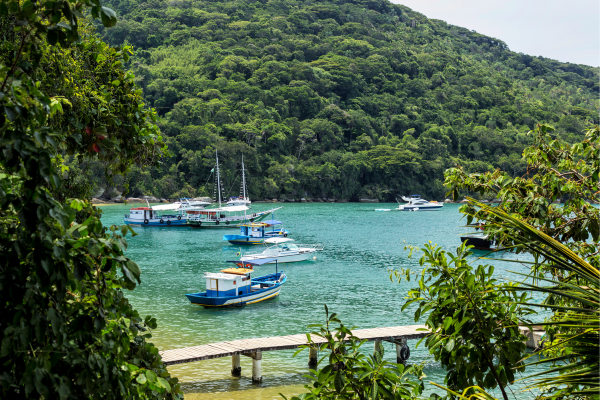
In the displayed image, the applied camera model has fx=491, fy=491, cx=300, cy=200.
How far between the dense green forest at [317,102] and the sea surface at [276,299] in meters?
34.0

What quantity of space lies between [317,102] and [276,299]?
80.7 meters

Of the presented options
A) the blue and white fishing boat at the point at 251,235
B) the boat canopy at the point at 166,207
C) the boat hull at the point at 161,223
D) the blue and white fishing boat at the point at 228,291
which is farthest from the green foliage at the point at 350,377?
the boat canopy at the point at 166,207

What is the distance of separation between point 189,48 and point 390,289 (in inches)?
3872

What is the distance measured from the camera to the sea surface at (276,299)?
418 inches

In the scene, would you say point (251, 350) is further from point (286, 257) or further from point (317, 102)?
point (317, 102)

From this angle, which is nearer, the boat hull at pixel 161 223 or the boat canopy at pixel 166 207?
the boat hull at pixel 161 223

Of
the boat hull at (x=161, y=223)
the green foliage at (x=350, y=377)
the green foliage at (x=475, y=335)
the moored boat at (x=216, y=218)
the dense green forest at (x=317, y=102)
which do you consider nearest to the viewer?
the green foliage at (x=350, y=377)

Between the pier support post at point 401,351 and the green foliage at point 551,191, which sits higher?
the green foliage at point 551,191

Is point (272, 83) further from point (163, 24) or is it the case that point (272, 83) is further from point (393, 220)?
point (393, 220)

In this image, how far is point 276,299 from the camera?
63.0 ft

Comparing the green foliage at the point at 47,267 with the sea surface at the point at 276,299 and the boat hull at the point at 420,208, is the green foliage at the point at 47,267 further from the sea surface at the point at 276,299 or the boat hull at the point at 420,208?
the boat hull at the point at 420,208

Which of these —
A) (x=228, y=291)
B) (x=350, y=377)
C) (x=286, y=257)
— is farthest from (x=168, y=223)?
(x=350, y=377)

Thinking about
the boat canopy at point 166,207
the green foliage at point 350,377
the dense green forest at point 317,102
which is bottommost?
the boat canopy at point 166,207

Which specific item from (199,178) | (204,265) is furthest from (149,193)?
(204,265)
